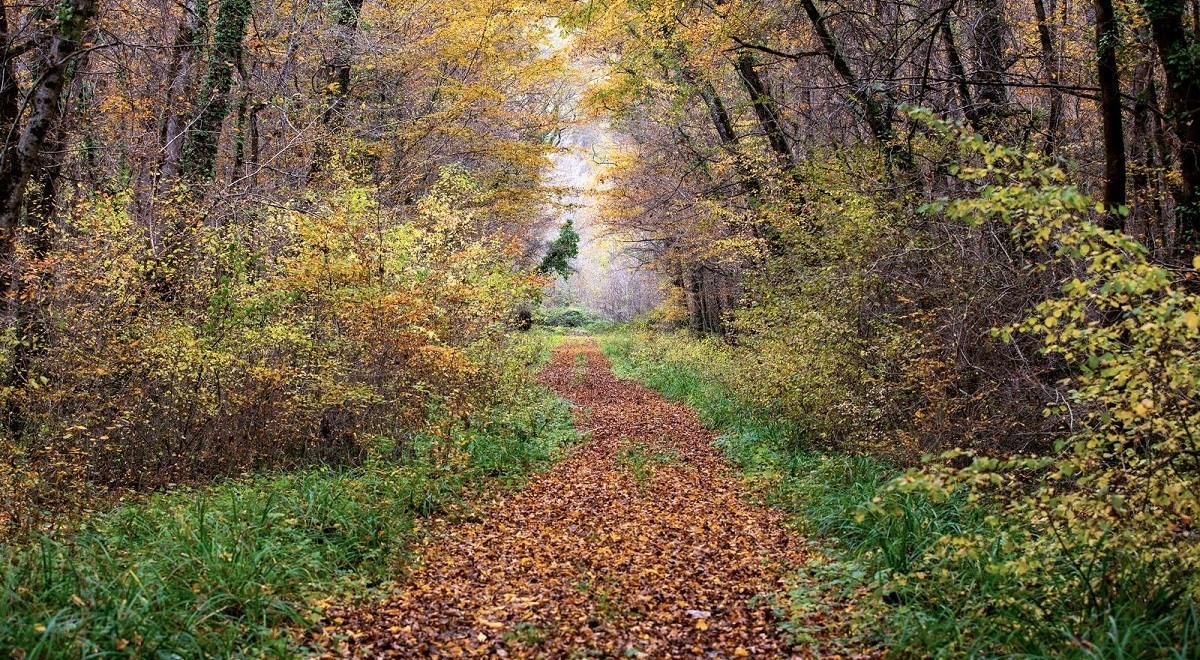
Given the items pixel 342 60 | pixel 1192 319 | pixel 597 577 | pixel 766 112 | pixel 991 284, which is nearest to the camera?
pixel 1192 319

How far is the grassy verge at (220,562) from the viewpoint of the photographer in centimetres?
368

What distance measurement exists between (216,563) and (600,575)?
2.67 metres

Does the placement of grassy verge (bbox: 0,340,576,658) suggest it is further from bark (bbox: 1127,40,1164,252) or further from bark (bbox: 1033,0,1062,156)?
bark (bbox: 1127,40,1164,252)

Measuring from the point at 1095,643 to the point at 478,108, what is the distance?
14801 mm

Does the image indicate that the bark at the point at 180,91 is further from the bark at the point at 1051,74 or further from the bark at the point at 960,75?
the bark at the point at 1051,74

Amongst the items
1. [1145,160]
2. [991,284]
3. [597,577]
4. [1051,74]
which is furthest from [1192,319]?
[1145,160]

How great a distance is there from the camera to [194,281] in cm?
740

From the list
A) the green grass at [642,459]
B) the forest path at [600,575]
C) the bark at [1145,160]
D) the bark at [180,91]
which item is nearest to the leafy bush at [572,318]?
the green grass at [642,459]

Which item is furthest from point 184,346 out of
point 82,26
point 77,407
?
point 82,26

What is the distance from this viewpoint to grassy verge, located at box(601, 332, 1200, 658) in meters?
3.49

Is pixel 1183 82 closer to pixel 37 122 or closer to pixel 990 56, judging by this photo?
pixel 990 56

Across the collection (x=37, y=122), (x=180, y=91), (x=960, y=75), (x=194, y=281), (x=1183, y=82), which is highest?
(x=180, y=91)

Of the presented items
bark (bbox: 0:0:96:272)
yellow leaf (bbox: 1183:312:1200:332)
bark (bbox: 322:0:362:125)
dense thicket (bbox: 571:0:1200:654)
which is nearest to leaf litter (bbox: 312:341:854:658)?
dense thicket (bbox: 571:0:1200:654)

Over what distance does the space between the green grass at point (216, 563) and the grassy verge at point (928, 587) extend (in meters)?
3.16
